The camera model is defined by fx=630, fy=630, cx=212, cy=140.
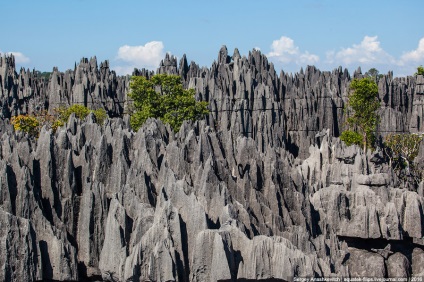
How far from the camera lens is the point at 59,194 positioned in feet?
70.4

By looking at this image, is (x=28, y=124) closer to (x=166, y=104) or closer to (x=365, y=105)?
(x=166, y=104)

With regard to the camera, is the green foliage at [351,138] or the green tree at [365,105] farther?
the green tree at [365,105]

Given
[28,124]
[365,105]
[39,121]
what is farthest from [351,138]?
[39,121]

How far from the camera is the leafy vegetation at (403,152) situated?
39.0 meters

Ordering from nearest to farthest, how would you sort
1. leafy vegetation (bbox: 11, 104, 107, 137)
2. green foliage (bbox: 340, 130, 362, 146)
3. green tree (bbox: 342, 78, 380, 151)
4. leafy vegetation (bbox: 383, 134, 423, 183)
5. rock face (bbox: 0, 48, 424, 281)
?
rock face (bbox: 0, 48, 424, 281), leafy vegetation (bbox: 383, 134, 423, 183), green foliage (bbox: 340, 130, 362, 146), leafy vegetation (bbox: 11, 104, 107, 137), green tree (bbox: 342, 78, 380, 151)

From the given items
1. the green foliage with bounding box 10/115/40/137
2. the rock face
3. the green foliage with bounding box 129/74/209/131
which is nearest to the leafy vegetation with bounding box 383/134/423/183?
the rock face

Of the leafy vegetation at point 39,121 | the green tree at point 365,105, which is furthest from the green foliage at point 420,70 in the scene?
the leafy vegetation at point 39,121

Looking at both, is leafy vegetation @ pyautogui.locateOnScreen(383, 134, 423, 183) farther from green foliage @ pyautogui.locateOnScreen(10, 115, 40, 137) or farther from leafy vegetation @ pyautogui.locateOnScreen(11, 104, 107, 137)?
green foliage @ pyautogui.locateOnScreen(10, 115, 40, 137)

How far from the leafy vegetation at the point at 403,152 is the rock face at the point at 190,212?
695cm

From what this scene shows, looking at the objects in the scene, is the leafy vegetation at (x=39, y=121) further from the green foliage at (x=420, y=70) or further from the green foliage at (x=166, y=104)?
the green foliage at (x=420, y=70)

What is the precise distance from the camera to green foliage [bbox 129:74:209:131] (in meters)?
45.0

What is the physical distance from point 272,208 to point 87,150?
23.9ft

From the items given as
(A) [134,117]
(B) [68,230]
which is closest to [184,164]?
(B) [68,230]

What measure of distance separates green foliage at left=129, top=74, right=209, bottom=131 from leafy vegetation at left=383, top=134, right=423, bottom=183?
1388 cm
